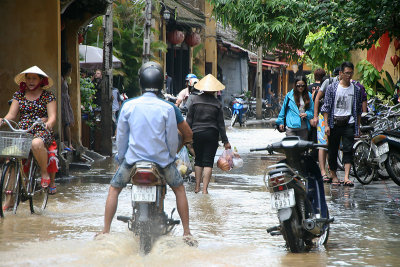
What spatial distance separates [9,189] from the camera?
800 centimetres

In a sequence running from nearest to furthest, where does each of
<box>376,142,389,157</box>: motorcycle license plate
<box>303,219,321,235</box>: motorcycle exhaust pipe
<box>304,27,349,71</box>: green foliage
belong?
<box>303,219,321,235</box>: motorcycle exhaust pipe < <box>376,142,389,157</box>: motorcycle license plate < <box>304,27,349,71</box>: green foliage

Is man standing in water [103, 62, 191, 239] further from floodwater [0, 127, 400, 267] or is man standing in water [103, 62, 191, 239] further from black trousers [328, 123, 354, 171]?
black trousers [328, 123, 354, 171]

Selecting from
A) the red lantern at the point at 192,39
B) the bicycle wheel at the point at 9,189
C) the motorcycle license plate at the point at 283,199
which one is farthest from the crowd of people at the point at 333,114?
the red lantern at the point at 192,39

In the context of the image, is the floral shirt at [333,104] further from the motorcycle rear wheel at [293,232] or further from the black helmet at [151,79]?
the black helmet at [151,79]

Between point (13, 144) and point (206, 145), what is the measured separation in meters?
3.32

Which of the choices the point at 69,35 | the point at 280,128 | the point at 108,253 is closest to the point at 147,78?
the point at 108,253

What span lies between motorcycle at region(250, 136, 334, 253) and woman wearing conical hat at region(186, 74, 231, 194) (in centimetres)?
375

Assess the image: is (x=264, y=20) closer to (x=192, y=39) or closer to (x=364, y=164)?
(x=192, y=39)

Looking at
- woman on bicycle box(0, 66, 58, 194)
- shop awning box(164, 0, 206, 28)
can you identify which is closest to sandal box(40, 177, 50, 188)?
woman on bicycle box(0, 66, 58, 194)

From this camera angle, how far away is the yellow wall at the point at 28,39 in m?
11.4

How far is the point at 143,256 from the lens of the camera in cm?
578

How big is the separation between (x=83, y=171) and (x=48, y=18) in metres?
2.97

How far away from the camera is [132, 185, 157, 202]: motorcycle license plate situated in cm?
557

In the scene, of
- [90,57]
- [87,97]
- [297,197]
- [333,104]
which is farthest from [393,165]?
[90,57]
